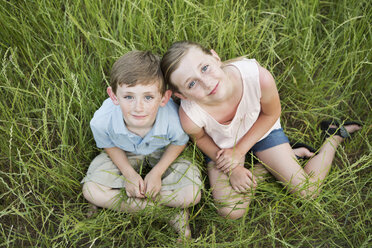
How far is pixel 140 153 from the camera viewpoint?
82.5 inches

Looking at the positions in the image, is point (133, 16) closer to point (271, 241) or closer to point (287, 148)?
point (287, 148)

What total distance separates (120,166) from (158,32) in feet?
3.28

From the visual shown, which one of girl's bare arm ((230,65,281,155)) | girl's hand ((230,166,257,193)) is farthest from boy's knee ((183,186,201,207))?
girl's bare arm ((230,65,281,155))

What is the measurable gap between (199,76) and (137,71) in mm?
309

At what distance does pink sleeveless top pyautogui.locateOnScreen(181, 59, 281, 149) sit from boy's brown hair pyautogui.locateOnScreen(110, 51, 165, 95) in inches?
10.4

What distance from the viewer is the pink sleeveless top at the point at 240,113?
1910 mm

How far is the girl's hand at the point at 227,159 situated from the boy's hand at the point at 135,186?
0.48m

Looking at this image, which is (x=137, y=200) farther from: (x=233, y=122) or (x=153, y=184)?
(x=233, y=122)

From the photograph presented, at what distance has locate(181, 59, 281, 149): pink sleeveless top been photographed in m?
1.91

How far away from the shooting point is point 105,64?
245cm

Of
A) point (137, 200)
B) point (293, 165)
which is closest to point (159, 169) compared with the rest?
point (137, 200)

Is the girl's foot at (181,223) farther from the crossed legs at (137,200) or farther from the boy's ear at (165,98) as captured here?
the boy's ear at (165,98)

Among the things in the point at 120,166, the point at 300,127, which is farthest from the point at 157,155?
the point at 300,127

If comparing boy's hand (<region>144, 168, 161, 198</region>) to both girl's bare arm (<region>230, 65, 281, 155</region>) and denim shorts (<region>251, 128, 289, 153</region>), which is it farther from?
denim shorts (<region>251, 128, 289, 153</region>)
